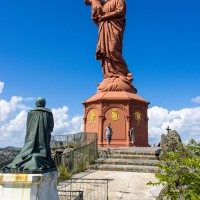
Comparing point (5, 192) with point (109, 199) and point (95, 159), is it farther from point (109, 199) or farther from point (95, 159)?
point (95, 159)

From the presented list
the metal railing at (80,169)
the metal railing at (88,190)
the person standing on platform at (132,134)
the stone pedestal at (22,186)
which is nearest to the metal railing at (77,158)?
the metal railing at (80,169)

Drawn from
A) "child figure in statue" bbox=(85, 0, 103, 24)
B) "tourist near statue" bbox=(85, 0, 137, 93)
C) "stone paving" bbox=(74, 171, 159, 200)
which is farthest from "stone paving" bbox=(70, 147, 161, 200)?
"child figure in statue" bbox=(85, 0, 103, 24)

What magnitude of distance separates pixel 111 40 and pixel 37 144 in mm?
22745

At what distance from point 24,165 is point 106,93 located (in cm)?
1988

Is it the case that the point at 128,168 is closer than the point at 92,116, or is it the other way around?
the point at 128,168

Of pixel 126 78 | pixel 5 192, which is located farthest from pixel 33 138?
pixel 126 78

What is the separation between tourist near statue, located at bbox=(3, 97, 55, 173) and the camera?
4586 mm

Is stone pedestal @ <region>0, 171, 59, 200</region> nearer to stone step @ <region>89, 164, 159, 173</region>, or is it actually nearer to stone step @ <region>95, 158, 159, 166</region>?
stone step @ <region>89, 164, 159, 173</region>

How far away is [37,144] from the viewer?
4.94 metres

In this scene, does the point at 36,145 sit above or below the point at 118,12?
below

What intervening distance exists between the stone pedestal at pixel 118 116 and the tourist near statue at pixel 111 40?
190 cm

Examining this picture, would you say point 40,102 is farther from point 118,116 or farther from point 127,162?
point 118,116

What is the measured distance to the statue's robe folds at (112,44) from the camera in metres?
25.9

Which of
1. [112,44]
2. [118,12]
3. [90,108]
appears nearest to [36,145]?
[90,108]
